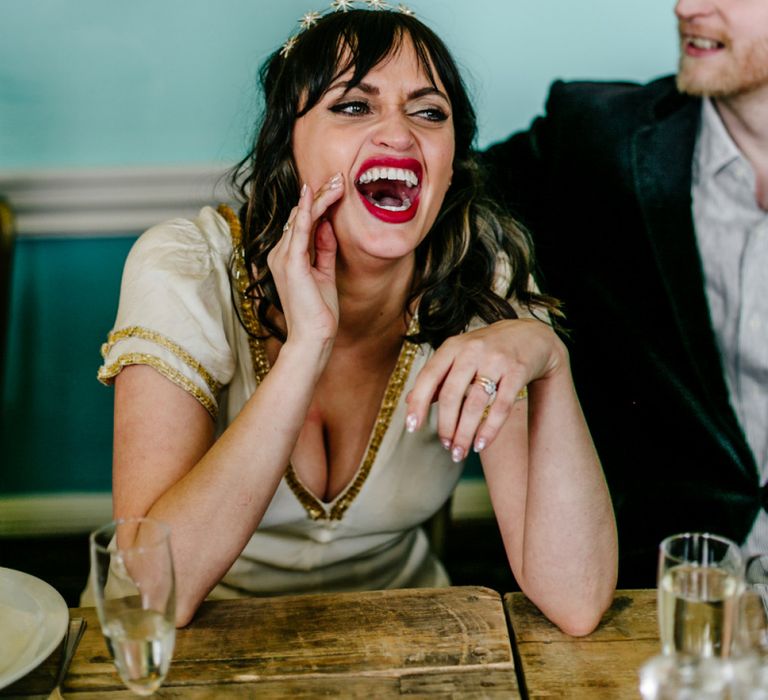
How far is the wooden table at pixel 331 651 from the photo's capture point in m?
1.08

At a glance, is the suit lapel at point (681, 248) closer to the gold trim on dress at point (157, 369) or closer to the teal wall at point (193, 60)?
the teal wall at point (193, 60)

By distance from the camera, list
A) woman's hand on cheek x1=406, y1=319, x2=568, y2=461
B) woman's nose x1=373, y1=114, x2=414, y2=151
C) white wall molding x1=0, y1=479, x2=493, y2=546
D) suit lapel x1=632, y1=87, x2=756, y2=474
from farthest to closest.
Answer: white wall molding x1=0, y1=479, x2=493, y2=546
suit lapel x1=632, y1=87, x2=756, y2=474
woman's nose x1=373, y1=114, x2=414, y2=151
woman's hand on cheek x1=406, y1=319, x2=568, y2=461

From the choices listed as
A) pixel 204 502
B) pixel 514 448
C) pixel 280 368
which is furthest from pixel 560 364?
pixel 204 502

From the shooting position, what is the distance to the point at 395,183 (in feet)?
5.36

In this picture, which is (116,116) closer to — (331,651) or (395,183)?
(395,183)

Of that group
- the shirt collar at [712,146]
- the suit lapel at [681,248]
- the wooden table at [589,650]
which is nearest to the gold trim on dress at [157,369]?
the wooden table at [589,650]

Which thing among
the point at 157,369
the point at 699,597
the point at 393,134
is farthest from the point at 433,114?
the point at 699,597

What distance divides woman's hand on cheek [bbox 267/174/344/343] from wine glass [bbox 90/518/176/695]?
493 millimetres

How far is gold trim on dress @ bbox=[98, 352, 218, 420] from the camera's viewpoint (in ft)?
4.62

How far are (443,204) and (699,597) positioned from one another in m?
0.99

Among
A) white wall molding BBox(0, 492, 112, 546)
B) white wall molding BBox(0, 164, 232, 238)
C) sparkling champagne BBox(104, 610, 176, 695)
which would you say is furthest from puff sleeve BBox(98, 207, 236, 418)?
white wall molding BBox(0, 492, 112, 546)

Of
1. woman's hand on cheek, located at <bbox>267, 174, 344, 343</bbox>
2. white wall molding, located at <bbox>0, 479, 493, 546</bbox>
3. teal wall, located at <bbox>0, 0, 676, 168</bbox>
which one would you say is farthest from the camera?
white wall molding, located at <bbox>0, 479, 493, 546</bbox>

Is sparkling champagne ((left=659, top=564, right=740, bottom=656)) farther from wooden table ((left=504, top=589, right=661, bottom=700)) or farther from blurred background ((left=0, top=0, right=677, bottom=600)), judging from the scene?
blurred background ((left=0, top=0, right=677, bottom=600))

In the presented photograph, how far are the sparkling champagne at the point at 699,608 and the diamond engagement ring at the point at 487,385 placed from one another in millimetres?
332
